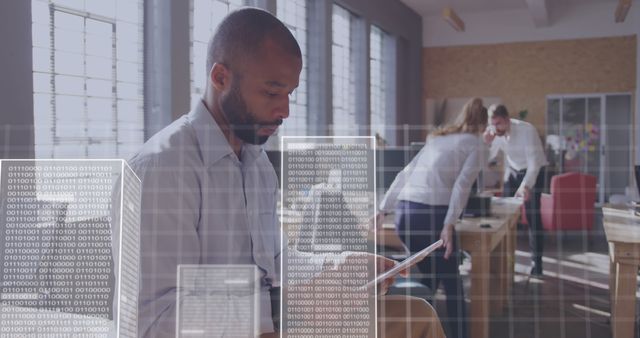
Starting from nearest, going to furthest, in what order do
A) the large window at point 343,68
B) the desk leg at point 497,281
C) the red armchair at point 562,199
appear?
the desk leg at point 497,281, the red armchair at point 562,199, the large window at point 343,68

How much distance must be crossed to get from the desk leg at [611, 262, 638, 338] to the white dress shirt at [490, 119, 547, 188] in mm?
1067

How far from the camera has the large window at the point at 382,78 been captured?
18.2ft

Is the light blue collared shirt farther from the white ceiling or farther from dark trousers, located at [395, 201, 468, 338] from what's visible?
the white ceiling

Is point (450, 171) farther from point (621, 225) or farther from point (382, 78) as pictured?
point (382, 78)

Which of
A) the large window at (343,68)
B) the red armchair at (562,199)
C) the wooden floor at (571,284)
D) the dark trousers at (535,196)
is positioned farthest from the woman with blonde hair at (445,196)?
the large window at (343,68)

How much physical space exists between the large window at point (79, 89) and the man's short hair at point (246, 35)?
0.13 metres

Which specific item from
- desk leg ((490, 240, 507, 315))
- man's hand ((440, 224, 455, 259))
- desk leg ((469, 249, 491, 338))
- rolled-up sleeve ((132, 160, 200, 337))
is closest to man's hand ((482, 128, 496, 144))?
desk leg ((490, 240, 507, 315))

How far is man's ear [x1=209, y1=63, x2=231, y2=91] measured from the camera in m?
0.50

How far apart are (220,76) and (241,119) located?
45mm

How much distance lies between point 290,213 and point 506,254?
82.9 inches

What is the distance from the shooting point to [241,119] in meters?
0.53

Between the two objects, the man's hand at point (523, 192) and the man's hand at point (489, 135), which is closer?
the man's hand at point (489, 135)

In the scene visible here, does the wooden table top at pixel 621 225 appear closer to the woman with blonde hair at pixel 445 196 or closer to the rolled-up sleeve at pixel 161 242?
the woman with blonde hair at pixel 445 196

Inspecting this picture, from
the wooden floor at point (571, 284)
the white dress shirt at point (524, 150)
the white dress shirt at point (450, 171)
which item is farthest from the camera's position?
the white dress shirt at point (524, 150)
